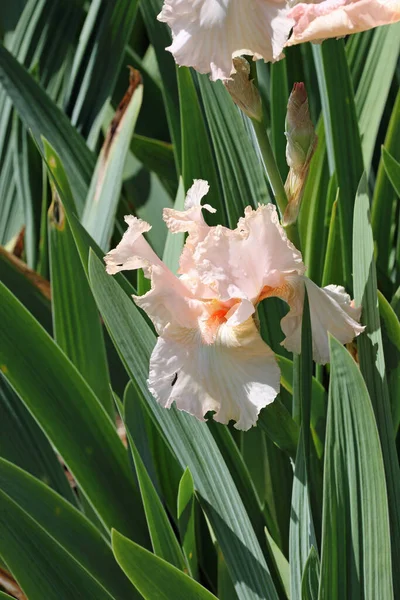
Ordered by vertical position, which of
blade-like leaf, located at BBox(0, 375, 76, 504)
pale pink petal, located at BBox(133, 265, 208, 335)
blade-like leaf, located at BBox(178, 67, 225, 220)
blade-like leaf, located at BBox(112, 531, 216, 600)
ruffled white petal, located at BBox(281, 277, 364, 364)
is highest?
blade-like leaf, located at BBox(178, 67, 225, 220)

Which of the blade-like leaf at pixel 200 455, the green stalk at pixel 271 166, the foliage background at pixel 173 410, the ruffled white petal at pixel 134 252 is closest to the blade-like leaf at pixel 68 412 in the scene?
the foliage background at pixel 173 410

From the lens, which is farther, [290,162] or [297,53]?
[297,53]

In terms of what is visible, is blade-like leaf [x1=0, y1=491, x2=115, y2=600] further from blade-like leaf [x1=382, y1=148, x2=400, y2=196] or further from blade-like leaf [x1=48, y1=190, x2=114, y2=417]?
blade-like leaf [x1=382, y1=148, x2=400, y2=196]

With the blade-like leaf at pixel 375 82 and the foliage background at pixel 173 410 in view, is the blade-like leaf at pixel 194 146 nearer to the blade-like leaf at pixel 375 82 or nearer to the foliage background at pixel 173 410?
the foliage background at pixel 173 410

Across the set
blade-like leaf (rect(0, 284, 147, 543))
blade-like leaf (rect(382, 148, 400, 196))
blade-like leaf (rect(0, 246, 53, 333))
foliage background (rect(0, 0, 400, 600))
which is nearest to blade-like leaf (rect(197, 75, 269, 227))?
foliage background (rect(0, 0, 400, 600))

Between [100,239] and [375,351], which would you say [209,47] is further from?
[100,239]

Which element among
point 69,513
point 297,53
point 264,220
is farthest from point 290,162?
point 297,53

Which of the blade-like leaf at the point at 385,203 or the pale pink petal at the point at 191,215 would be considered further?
the blade-like leaf at the point at 385,203
